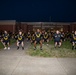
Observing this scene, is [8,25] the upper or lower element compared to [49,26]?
upper

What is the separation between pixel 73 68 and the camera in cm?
857

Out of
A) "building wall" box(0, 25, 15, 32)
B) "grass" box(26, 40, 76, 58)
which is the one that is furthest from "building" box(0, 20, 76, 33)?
"grass" box(26, 40, 76, 58)

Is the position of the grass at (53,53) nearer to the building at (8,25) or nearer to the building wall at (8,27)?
the building at (8,25)

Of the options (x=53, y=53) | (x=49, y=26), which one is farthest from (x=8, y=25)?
(x=53, y=53)

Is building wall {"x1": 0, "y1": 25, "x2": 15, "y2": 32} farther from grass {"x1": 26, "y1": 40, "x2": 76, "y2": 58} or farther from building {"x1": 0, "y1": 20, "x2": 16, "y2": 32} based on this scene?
grass {"x1": 26, "y1": 40, "x2": 76, "y2": 58}

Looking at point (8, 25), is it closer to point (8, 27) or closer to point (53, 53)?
point (8, 27)

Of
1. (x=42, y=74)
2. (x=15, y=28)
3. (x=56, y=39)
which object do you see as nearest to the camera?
(x=42, y=74)

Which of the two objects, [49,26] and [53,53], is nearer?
[53,53]

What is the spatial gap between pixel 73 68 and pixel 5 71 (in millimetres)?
3279

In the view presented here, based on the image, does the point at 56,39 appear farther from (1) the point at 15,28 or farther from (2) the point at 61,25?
(2) the point at 61,25

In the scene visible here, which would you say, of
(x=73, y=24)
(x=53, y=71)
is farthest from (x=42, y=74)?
(x=73, y=24)

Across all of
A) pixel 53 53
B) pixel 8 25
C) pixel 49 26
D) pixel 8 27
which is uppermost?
pixel 8 25

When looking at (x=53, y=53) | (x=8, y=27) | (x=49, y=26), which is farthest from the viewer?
(x=49, y=26)

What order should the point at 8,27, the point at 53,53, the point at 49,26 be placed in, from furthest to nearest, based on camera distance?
1. the point at 49,26
2. the point at 8,27
3. the point at 53,53
